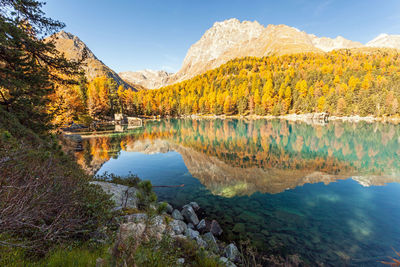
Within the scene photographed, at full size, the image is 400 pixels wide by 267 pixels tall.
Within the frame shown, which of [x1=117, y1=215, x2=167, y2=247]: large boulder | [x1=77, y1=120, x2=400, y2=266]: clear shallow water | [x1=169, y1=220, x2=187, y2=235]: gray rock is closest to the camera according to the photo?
[x1=117, y1=215, x2=167, y2=247]: large boulder

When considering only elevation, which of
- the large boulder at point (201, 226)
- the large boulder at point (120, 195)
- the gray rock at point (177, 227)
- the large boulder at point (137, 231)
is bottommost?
the large boulder at point (201, 226)

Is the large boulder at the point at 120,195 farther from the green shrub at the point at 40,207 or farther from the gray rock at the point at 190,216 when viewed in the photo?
the gray rock at the point at 190,216

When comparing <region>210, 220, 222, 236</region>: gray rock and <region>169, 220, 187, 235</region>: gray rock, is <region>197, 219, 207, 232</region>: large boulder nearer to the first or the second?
<region>210, 220, 222, 236</region>: gray rock

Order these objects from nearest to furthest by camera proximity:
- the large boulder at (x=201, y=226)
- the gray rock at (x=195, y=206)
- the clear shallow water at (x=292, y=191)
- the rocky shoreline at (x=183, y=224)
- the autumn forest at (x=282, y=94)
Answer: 1. the rocky shoreline at (x=183, y=224)
2. the clear shallow water at (x=292, y=191)
3. the large boulder at (x=201, y=226)
4. the gray rock at (x=195, y=206)
5. the autumn forest at (x=282, y=94)

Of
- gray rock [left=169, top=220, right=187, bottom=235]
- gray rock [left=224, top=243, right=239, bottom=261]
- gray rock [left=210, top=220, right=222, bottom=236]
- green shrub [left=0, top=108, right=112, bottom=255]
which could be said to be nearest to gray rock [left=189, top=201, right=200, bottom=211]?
gray rock [left=210, top=220, right=222, bottom=236]

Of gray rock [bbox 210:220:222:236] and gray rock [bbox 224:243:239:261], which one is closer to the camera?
gray rock [bbox 224:243:239:261]

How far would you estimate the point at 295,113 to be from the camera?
302 feet

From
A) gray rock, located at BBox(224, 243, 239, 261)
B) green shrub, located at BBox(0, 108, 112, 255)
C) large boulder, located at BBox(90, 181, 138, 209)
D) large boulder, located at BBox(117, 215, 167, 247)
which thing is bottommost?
gray rock, located at BBox(224, 243, 239, 261)

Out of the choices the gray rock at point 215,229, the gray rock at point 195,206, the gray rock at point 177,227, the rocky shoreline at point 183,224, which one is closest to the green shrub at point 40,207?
the rocky shoreline at point 183,224

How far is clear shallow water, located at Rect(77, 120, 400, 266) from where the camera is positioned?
8.05 meters

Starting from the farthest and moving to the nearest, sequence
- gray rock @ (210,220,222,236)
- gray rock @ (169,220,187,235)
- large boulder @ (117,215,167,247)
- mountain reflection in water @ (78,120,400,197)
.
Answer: mountain reflection in water @ (78,120,400,197) < gray rock @ (210,220,222,236) < gray rock @ (169,220,187,235) < large boulder @ (117,215,167,247)

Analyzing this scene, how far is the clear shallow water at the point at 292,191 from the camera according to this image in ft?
26.4

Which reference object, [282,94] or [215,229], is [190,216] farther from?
[282,94]

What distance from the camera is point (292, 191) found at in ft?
44.3
